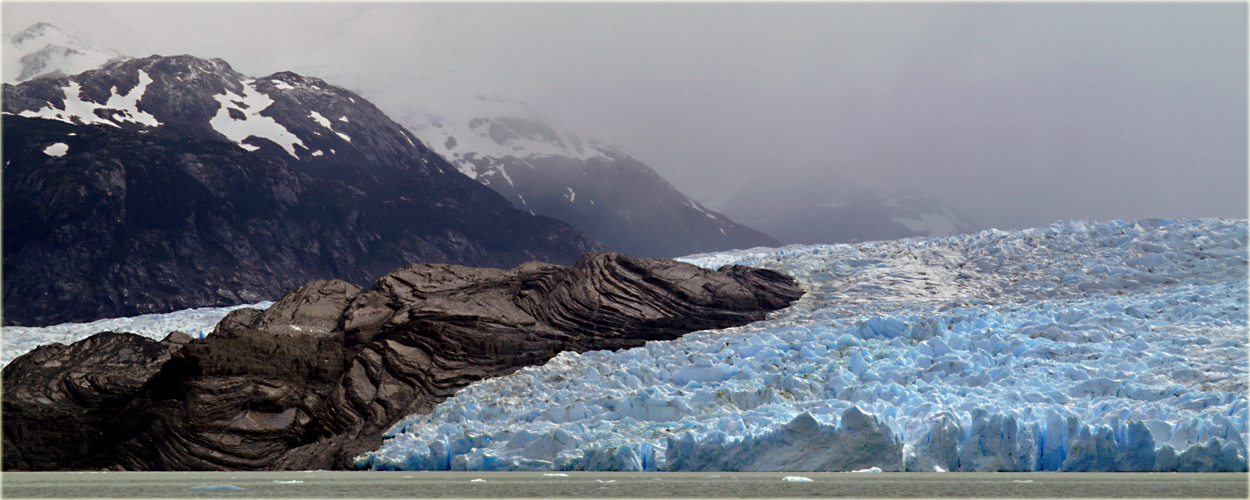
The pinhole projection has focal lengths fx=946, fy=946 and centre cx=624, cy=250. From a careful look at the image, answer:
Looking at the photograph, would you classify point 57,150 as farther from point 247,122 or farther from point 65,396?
point 65,396

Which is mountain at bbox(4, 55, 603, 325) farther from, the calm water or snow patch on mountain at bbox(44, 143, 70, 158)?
the calm water

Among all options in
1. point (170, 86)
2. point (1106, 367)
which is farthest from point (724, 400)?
point (170, 86)

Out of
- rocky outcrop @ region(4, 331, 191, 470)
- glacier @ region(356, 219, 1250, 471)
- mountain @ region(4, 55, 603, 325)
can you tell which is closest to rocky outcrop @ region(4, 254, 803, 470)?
rocky outcrop @ region(4, 331, 191, 470)

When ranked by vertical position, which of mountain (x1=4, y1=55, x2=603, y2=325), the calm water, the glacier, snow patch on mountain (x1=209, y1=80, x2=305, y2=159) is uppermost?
snow patch on mountain (x1=209, y1=80, x2=305, y2=159)

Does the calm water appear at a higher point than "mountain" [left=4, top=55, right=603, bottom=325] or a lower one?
lower

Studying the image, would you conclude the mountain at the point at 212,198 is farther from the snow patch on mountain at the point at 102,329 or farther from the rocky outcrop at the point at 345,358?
the rocky outcrop at the point at 345,358

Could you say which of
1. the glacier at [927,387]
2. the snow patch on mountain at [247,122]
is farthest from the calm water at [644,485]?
the snow patch on mountain at [247,122]

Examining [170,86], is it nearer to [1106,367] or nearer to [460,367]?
[460,367]
